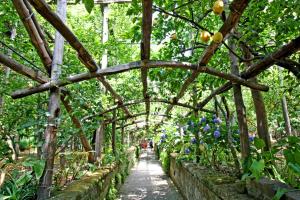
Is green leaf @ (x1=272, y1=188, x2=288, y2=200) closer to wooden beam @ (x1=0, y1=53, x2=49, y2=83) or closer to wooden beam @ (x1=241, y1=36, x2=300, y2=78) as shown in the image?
wooden beam @ (x1=241, y1=36, x2=300, y2=78)

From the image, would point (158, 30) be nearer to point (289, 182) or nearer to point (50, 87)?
point (50, 87)

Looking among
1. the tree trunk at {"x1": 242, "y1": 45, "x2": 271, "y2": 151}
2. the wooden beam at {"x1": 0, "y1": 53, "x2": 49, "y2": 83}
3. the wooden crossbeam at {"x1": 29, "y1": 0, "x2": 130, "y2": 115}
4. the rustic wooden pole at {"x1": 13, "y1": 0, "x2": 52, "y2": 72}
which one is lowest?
the tree trunk at {"x1": 242, "y1": 45, "x2": 271, "y2": 151}

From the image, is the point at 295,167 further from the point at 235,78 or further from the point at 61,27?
the point at 61,27

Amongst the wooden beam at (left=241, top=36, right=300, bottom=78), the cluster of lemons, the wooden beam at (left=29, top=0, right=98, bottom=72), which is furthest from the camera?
the wooden beam at (left=241, top=36, right=300, bottom=78)

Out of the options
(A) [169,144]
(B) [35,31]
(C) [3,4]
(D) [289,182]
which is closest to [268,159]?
(D) [289,182]

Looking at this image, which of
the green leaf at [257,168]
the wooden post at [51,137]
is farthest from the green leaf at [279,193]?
the wooden post at [51,137]

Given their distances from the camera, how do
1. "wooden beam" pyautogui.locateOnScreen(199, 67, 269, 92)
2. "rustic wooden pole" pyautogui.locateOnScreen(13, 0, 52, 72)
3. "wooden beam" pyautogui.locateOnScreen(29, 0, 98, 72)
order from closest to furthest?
"wooden beam" pyautogui.locateOnScreen(29, 0, 98, 72) → "rustic wooden pole" pyautogui.locateOnScreen(13, 0, 52, 72) → "wooden beam" pyautogui.locateOnScreen(199, 67, 269, 92)

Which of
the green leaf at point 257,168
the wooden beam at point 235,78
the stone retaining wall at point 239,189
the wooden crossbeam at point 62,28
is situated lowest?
the stone retaining wall at point 239,189

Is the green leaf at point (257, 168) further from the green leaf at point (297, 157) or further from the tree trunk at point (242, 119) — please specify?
the tree trunk at point (242, 119)

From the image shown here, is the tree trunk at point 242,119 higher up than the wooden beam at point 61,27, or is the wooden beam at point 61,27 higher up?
the wooden beam at point 61,27

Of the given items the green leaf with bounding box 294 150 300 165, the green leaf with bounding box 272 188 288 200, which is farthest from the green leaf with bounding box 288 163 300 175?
the green leaf with bounding box 272 188 288 200

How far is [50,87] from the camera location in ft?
10.5

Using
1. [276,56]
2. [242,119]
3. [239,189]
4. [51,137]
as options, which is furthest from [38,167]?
[276,56]

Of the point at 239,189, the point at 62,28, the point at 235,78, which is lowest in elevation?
the point at 239,189
